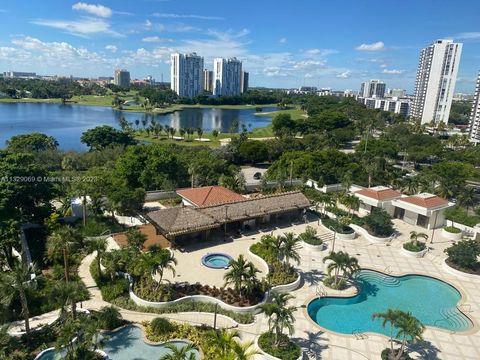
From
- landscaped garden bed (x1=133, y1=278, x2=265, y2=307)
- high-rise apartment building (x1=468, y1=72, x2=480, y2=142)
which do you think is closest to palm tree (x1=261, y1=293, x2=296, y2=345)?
landscaped garden bed (x1=133, y1=278, x2=265, y2=307)

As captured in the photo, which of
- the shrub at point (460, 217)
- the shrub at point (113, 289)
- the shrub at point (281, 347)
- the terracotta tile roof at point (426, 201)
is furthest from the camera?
the terracotta tile roof at point (426, 201)

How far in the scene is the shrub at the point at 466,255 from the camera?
107 feet

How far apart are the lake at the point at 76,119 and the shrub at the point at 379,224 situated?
73.3 m

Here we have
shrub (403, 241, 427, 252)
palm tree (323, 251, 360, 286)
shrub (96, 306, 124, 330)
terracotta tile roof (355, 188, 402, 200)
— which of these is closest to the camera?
shrub (96, 306, 124, 330)

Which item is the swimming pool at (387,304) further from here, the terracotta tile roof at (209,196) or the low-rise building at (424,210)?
the terracotta tile roof at (209,196)

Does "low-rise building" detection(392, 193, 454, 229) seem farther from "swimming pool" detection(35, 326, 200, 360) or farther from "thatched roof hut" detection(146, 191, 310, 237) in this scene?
"swimming pool" detection(35, 326, 200, 360)

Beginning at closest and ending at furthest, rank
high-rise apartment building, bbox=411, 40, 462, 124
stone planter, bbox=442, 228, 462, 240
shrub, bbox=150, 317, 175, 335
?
shrub, bbox=150, 317, 175, 335
stone planter, bbox=442, 228, 462, 240
high-rise apartment building, bbox=411, 40, 462, 124

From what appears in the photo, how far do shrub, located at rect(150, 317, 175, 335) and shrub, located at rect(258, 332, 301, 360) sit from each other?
5.71 meters

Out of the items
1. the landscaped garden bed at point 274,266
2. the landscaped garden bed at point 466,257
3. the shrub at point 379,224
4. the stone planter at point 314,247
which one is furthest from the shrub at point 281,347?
the shrub at point 379,224

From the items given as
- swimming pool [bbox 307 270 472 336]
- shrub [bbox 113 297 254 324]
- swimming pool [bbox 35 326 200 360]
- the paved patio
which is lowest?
swimming pool [bbox 307 270 472 336]

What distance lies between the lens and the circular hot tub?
31.2 meters

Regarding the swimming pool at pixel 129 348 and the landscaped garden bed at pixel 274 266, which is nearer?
the swimming pool at pixel 129 348

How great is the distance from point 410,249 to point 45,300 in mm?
33087

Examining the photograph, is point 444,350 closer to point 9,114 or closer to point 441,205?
point 441,205
